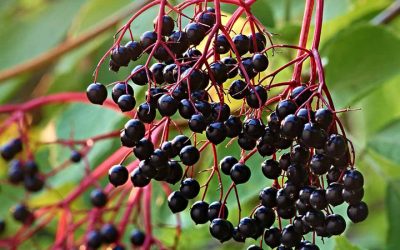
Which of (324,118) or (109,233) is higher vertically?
(324,118)

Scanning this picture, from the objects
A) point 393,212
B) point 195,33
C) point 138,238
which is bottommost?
point 393,212

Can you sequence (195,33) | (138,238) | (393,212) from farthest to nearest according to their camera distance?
(393,212) < (138,238) < (195,33)

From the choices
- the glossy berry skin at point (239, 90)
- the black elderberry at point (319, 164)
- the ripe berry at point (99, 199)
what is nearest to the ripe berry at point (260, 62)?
the glossy berry skin at point (239, 90)

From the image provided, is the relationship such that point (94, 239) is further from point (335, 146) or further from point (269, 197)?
point (335, 146)

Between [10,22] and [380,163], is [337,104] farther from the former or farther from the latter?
[10,22]

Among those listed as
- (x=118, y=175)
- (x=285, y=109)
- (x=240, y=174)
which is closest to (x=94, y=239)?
(x=118, y=175)

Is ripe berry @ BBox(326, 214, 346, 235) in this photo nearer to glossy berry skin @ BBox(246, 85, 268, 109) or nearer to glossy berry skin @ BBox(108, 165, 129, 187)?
glossy berry skin @ BBox(246, 85, 268, 109)

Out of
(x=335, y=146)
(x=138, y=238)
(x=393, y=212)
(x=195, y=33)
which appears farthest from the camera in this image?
(x=393, y=212)

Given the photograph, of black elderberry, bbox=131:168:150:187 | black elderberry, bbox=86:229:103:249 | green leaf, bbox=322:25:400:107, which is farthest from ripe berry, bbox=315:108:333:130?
black elderberry, bbox=86:229:103:249
